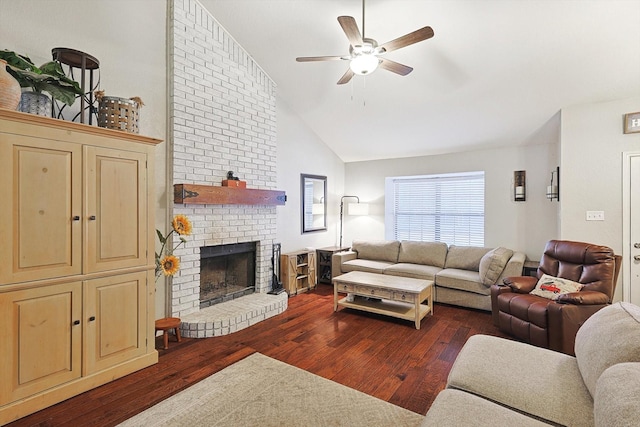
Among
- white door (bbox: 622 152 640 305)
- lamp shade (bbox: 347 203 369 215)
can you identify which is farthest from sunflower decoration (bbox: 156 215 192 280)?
white door (bbox: 622 152 640 305)

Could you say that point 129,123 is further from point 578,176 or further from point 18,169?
point 578,176

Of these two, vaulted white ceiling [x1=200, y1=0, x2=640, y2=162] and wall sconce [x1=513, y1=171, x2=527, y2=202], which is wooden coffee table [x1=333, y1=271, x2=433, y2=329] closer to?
wall sconce [x1=513, y1=171, x2=527, y2=202]

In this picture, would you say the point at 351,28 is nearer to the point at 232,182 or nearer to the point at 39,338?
the point at 232,182

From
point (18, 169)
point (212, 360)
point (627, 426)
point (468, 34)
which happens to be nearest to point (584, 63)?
point (468, 34)

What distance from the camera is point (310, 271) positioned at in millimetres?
5309

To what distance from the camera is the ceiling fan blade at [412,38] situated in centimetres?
230

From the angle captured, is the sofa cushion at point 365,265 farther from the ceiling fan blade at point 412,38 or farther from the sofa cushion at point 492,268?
the ceiling fan blade at point 412,38

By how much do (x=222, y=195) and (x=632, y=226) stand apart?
4655 millimetres

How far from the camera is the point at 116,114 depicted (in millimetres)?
2588

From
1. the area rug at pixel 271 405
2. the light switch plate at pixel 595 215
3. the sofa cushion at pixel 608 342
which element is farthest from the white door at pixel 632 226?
the area rug at pixel 271 405

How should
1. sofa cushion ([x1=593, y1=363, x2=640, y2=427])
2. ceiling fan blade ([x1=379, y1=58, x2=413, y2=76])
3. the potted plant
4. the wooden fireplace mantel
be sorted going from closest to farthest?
sofa cushion ([x1=593, y1=363, x2=640, y2=427])
the potted plant
ceiling fan blade ([x1=379, y1=58, x2=413, y2=76])
the wooden fireplace mantel

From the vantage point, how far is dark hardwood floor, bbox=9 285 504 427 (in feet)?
7.28

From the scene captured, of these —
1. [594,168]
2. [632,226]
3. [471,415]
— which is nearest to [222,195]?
[471,415]

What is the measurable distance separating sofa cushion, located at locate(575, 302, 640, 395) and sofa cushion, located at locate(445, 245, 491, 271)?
2995 mm
